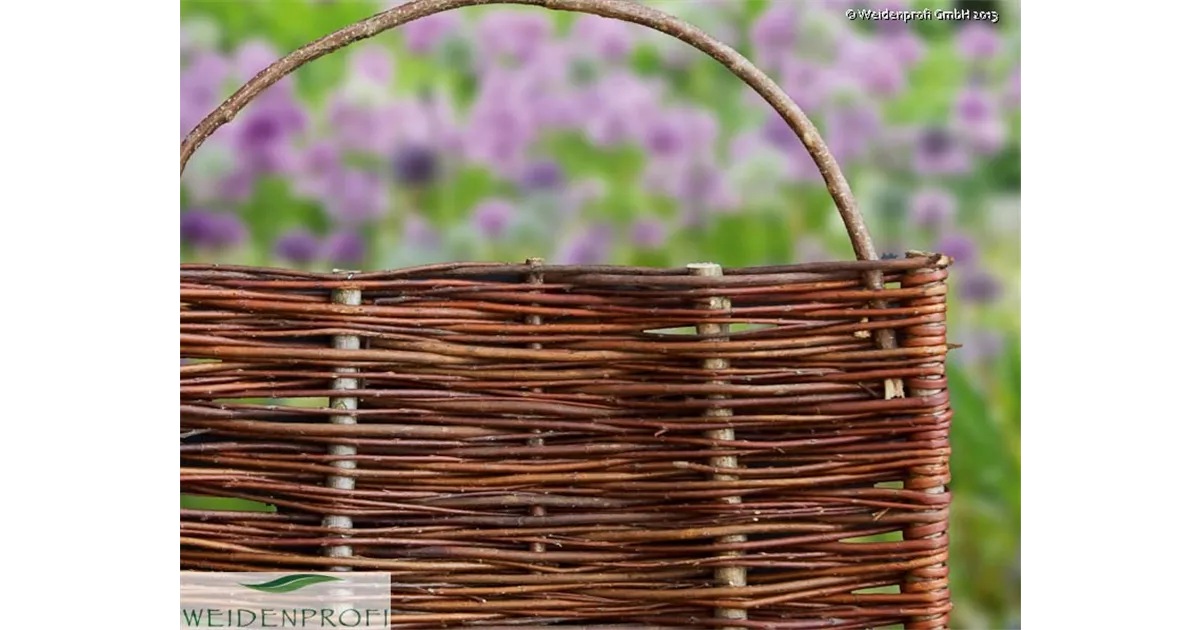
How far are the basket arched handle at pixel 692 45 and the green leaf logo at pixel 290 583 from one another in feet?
1.38

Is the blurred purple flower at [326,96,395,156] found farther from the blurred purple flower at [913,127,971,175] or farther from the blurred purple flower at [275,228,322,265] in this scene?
the blurred purple flower at [913,127,971,175]

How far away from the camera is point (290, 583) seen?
1.04 metres

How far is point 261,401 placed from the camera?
1070 mm

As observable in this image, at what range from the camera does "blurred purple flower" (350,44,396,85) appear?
1143 millimetres

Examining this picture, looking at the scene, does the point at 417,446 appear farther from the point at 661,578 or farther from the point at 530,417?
the point at 661,578

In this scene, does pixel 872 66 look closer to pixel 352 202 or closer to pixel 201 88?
pixel 352 202

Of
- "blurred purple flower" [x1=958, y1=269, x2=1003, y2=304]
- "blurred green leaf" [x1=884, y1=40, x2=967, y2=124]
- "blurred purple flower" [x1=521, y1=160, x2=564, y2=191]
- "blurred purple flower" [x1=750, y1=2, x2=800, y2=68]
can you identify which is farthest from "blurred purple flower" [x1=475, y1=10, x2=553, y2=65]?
"blurred purple flower" [x1=958, y1=269, x2=1003, y2=304]

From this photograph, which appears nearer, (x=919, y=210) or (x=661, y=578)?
(x=661, y=578)

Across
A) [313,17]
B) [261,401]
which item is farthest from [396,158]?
[261,401]

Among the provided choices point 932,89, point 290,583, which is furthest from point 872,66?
point 290,583

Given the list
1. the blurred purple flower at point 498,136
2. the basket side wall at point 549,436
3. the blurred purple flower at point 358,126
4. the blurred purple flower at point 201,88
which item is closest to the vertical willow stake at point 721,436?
the basket side wall at point 549,436

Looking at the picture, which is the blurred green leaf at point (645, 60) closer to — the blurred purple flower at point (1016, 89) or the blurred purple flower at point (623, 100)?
the blurred purple flower at point (623, 100)

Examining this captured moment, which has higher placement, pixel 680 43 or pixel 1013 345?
pixel 680 43

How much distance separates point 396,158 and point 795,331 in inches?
16.9
